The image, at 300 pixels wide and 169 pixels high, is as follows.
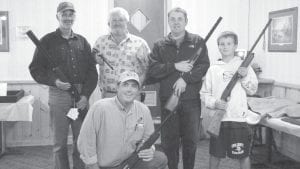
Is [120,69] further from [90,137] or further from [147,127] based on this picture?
[90,137]

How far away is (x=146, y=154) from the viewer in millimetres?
2406

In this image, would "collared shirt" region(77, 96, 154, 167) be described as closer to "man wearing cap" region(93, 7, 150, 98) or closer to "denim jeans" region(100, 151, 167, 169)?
"denim jeans" region(100, 151, 167, 169)

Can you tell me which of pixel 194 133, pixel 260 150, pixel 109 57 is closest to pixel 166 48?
pixel 109 57

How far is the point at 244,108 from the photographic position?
111 inches

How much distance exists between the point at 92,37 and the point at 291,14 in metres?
2.34

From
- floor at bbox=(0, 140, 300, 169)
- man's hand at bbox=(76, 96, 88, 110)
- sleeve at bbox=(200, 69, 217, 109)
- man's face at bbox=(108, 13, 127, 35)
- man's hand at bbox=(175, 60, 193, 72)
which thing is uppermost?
man's face at bbox=(108, 13, 127, 35)

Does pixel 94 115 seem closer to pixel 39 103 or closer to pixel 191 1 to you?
pixel 39 103

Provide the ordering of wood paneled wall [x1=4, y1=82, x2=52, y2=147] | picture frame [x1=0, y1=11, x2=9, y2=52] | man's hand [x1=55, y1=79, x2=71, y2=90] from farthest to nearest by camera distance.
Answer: wood paneled wall [x1=4, y1=82, x2=52, y2=147]
picture frame [x1=0, y1=11, x2=9, y2=52]
man's hand [x1=55, y1=79, x2=71, y2=90]

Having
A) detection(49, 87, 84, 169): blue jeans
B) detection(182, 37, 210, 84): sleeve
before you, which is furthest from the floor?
detection(182, 37, 210, 84): sleeve

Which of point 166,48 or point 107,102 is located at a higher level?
point 166,48

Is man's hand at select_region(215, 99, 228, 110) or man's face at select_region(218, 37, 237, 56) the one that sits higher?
man's face at select_region(218, 37, 237, 56)

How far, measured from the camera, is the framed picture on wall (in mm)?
4027

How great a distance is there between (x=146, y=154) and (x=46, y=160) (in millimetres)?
2009

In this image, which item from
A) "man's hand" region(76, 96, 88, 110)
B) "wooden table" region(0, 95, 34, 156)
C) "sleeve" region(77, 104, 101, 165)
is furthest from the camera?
"wooden table" region(0, 95, 34, 156)
